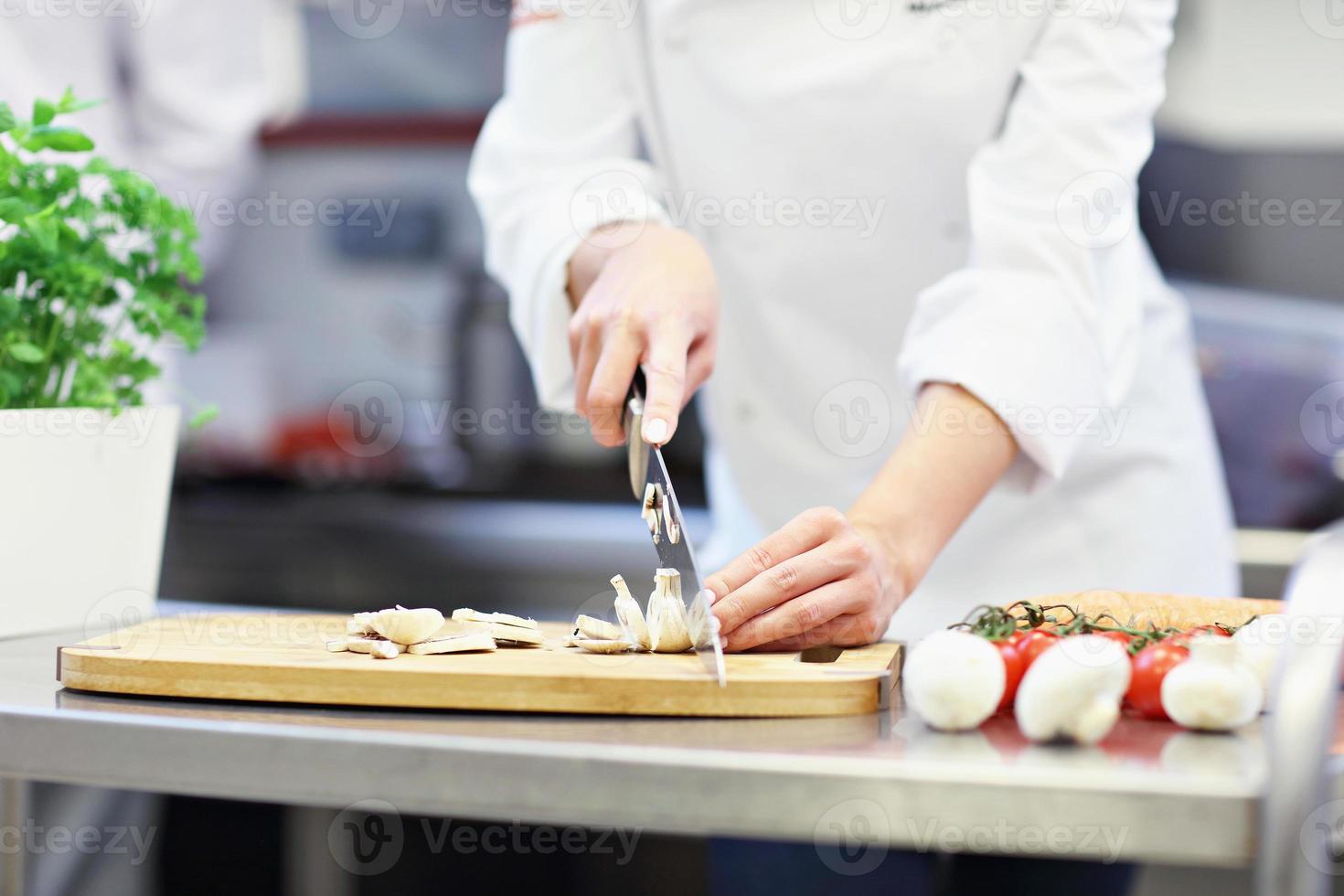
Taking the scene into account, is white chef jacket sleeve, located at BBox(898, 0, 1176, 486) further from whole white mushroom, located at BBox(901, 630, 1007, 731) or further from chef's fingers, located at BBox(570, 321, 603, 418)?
whole white mushroom, located at BBox(901, 630, 1007, 731)

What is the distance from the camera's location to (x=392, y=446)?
2850 millimetres

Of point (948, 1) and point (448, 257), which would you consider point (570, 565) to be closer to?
point (448, 257)

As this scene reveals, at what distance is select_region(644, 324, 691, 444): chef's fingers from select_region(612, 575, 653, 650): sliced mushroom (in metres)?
0.11

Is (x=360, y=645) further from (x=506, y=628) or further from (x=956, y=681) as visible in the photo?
(x=956, y=681)

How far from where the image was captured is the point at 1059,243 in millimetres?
1075

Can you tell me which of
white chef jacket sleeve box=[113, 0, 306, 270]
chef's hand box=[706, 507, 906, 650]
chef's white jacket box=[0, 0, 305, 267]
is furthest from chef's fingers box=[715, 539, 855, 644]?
white chef jacket sleeve box=[113, 0, 306, 270]

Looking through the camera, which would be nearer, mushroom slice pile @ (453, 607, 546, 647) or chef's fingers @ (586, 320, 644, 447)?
mushroom slice pile @ (453, 607, 546, 647)

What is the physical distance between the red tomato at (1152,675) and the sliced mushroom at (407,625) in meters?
0.40

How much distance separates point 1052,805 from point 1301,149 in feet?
6.41

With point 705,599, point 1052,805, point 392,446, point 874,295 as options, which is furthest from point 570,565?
point 1052,805

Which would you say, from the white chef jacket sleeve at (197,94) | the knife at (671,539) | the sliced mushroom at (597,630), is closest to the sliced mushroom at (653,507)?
the knife at (671,539)

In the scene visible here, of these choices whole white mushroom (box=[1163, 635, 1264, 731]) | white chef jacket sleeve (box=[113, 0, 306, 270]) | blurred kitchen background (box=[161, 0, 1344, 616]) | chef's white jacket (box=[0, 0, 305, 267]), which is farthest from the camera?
blurred kitchen background (box=[161, 0, 1344, 616])

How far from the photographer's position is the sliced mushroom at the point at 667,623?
817 millimetres

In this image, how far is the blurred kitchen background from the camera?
7.19 feet
